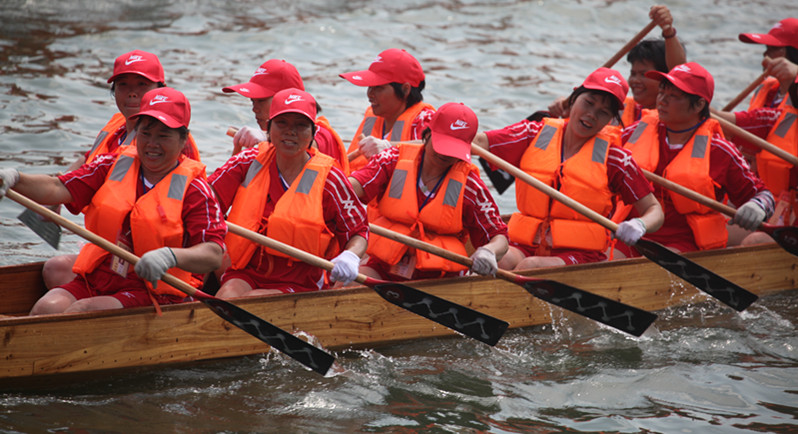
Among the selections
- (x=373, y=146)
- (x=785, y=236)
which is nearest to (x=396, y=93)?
(x=373, y=146)

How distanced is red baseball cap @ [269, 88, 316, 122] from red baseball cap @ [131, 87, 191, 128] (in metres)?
0.52

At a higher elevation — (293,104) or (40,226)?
(293,104)

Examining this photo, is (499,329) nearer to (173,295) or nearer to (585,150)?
(585,150)

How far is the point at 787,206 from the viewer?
7.22 metres

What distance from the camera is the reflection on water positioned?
457cm

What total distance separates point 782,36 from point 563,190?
2924mm

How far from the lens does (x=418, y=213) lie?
530 cm

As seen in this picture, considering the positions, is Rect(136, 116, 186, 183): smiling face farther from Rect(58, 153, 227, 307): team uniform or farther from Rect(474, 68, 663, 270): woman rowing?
Rect(474, 68, 663, 270): woman rowing

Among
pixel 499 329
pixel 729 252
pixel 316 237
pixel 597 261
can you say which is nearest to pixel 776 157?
pixel 729 252

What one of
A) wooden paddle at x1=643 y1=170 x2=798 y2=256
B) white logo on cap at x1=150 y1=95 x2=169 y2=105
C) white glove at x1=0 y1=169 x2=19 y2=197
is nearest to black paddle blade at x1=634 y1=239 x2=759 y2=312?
wooden paddle at x1=643 y1=170 x2=798 y2=256

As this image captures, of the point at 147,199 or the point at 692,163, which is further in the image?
the point at 692,163

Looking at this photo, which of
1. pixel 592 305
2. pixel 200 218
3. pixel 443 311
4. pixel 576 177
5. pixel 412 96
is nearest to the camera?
pixel 200 218

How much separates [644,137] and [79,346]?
4113 mm

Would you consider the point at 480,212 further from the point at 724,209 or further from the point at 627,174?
the point at 724,209
